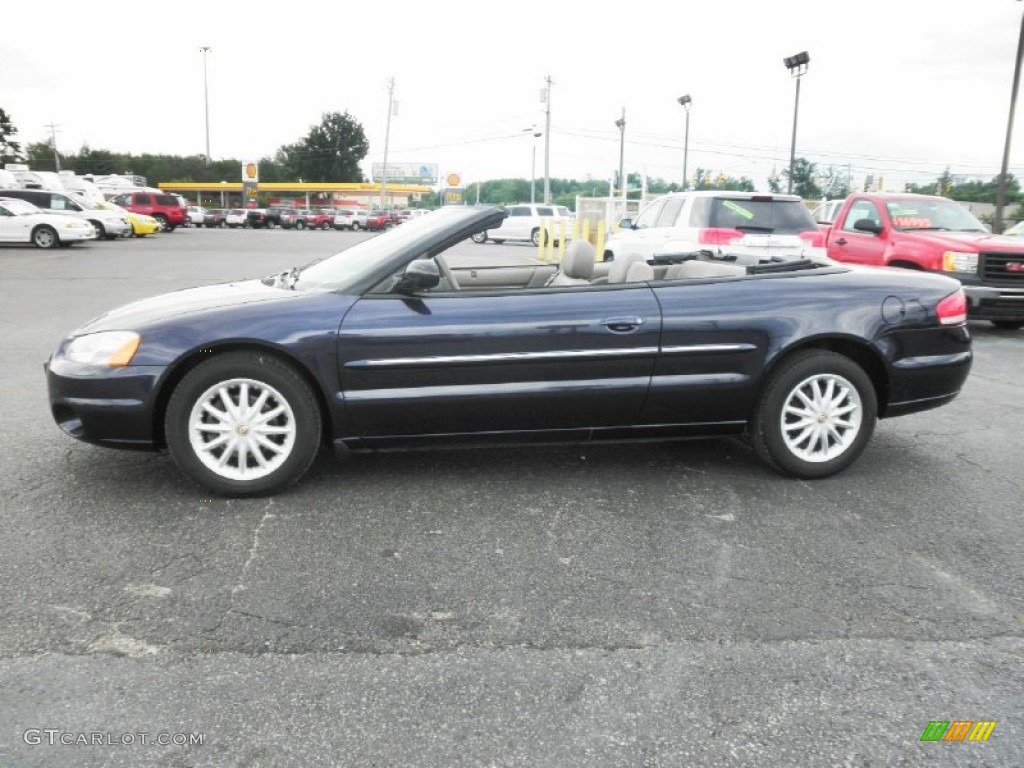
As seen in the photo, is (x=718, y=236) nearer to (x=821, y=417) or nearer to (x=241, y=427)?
(x=821, y=417)

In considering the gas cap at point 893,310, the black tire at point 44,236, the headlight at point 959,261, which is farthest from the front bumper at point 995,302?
the black tire at point 44,236

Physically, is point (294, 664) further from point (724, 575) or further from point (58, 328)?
point (58, 328)

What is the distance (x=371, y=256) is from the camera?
4254 mm

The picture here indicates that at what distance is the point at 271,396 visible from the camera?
385cm

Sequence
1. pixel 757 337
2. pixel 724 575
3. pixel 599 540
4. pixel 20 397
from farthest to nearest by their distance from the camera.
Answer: pixel 20 397
pixel 757 337
pixel 599 540
pixel 724 575

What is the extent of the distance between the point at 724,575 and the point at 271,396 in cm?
213

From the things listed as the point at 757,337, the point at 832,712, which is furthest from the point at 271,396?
the point at 832,712

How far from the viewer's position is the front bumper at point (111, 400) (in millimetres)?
3779

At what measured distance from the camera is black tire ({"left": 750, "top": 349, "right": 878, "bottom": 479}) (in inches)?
165

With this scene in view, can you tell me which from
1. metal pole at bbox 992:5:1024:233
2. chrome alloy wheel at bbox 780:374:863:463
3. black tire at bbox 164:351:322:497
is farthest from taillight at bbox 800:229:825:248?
metal pole at bbox 992:5:1024:233

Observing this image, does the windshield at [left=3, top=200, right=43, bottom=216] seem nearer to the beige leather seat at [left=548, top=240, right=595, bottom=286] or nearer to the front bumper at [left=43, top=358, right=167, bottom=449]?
the front bumper at [left=43, top=358, right=167, bottom=449]

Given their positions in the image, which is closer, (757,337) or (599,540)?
(599,540)
